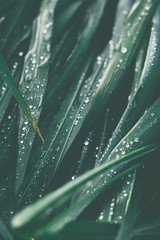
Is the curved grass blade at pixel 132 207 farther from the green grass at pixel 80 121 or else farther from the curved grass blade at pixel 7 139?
the curved grass blade at pixel 7 139

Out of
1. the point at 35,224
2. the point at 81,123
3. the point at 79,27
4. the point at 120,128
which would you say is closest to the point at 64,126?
the point at 81,123

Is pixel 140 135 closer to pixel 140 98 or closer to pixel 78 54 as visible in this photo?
pixel 140 98

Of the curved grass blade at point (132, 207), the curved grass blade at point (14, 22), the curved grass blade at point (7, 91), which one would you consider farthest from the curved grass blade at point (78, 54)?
the curved grass blade at point (132, 207)

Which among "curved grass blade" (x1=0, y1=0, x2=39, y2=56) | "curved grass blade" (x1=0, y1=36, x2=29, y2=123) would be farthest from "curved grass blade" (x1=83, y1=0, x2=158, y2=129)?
"curved grass blade" (x1=0, y1=0, x2=39, y2=56)

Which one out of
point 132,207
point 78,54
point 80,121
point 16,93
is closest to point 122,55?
point 78,54

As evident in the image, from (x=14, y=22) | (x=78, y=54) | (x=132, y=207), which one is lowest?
(x=132, y=207)

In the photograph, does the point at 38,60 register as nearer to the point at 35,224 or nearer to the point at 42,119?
the point at 42,119

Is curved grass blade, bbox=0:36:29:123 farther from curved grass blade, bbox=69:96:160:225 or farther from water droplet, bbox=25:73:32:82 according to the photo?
curved grass blade, bbox=69:96:160:225

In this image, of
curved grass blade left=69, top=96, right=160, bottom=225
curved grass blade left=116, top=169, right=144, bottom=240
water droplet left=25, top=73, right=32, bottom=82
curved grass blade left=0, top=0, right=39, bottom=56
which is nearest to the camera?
curved grass blade left=116, top=169, right=144, bottom=240
